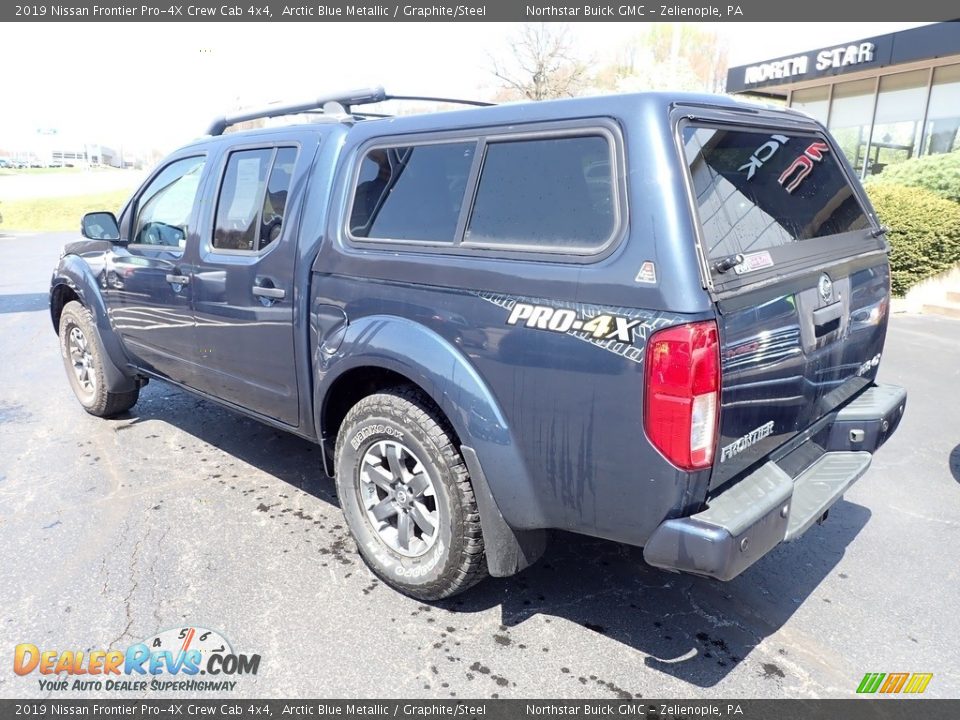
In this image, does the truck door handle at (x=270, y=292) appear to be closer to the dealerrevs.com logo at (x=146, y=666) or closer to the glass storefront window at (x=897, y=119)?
the dealerrevs.com logo at (x=146, y=666)

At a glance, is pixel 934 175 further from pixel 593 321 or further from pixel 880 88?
pixel 593 321

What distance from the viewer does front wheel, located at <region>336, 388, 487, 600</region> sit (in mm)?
2797

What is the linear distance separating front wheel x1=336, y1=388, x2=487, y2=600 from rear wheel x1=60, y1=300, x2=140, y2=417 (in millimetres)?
2803

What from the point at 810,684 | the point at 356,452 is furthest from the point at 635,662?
the point at 356,452

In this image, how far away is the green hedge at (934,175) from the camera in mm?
11031

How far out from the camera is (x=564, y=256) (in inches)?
95.3

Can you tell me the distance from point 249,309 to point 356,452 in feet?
3.40

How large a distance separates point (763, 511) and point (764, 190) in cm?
127

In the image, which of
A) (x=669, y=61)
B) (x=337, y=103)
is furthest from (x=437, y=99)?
(x=669, y=61)

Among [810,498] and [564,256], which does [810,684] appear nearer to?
[810,498]

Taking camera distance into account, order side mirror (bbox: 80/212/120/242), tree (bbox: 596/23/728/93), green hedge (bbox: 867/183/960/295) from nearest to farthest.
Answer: side mirror (bbox: 80/212/120/242), green hedge (bbox: 867/183/960/295), tree (bbox: 596/23/728/93)

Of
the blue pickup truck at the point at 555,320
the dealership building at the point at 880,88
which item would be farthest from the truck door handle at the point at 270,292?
the dealership building at the point at 880,88

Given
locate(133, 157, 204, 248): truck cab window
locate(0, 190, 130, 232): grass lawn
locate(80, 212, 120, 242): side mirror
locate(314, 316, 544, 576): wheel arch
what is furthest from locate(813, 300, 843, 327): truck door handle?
locate(0, 190, 130, 232): grass lawn

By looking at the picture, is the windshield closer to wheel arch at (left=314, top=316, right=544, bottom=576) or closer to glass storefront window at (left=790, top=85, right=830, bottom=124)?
wheel arch at (left=314, top=316, right=544, bottom=576)
